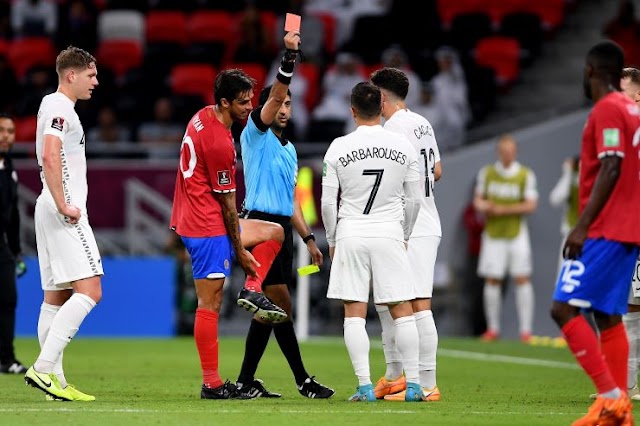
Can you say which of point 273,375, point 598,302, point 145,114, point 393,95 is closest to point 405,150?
point 393,95

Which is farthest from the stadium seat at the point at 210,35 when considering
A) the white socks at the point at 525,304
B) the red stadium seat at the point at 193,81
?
the white socks at the point at 525,304

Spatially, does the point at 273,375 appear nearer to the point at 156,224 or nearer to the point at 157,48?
the point at 156,224

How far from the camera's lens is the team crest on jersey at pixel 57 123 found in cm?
980

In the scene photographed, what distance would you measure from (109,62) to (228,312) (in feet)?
17.9

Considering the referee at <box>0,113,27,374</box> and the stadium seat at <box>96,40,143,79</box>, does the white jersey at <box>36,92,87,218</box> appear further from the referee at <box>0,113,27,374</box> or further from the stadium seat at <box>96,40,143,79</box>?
the stadium seat at <box>96,40,143,79</box>

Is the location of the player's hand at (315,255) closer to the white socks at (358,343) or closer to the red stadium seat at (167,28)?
the white socks at (358,343)

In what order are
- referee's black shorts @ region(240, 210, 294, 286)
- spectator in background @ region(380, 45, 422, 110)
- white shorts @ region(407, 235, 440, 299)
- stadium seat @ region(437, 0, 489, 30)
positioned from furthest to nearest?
stadium seat @ region(437, 0, 489, 30), spectator in background @ region(380, 45, 422, 110), white shorts @ region(407, 235, 440, 299), referee's black shorts @ region(240, 210, 294, 286)

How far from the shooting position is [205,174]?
1014cm

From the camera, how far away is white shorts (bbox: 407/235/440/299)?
1065 cm

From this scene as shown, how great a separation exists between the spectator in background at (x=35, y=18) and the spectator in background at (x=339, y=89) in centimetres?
495

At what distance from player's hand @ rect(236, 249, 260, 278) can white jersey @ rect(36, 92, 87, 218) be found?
3.86 feet

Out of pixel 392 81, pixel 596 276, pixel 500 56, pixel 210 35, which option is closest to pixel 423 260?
pixel 392 81

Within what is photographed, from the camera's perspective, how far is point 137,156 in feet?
66.4

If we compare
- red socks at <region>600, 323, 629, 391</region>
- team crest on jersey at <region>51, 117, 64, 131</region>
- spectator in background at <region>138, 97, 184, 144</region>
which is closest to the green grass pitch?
red socks at <region>600, 323, 629, 391</region>
